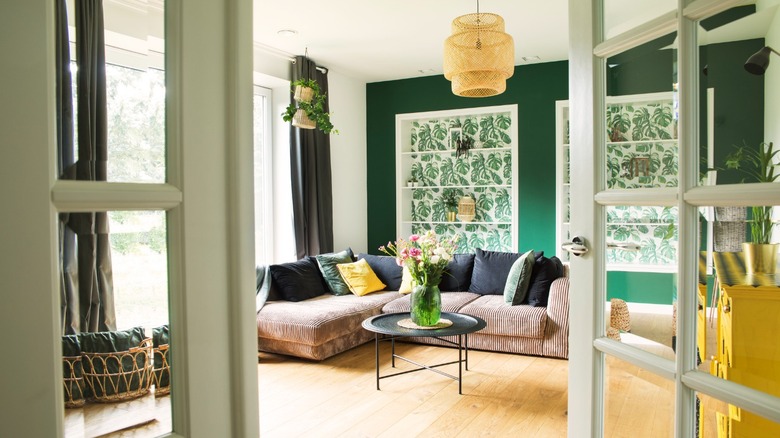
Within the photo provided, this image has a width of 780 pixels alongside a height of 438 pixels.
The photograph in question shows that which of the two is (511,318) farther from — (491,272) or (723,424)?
(723,424)

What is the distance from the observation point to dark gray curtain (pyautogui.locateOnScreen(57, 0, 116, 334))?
69 centimetres

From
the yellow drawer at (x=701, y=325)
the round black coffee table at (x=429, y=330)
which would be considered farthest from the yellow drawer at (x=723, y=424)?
the round black coffee table at (x=429, y=330)

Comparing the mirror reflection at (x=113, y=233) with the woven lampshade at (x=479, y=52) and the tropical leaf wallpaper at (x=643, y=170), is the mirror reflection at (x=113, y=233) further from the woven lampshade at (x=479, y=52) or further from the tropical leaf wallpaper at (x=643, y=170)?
the woven lampshade at (x=479, y=52)

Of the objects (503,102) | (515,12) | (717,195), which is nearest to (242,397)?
(717,195)

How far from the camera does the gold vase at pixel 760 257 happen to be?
0.95 metres

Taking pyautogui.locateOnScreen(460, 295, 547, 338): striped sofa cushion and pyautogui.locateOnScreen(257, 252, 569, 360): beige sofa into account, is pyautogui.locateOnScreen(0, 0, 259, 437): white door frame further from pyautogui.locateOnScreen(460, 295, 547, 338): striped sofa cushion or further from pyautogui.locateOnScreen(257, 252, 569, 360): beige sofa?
pyautogui.locateOnScreen(460, 295, 547, 338): striped sofa cushion

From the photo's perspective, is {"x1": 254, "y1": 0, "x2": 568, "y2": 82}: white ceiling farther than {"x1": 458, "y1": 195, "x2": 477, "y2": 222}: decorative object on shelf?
No

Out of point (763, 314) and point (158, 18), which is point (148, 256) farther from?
point (763, 314)

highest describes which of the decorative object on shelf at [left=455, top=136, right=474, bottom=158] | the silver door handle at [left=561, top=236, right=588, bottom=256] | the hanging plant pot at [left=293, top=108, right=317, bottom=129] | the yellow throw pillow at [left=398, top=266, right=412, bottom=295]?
the hanging plant pot at [left=293, top=108, right=317, bottom=129]

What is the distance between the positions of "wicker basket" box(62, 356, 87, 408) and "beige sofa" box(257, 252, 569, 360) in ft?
12.0

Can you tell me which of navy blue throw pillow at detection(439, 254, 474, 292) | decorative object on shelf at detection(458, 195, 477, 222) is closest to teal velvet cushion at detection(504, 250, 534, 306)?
navy blue throw pillow at detection(439, 254, 474, 292)

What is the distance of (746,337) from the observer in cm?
98

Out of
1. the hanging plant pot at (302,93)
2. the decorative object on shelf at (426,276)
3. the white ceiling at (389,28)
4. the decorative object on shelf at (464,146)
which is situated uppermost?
the white ceiling at (389,28)

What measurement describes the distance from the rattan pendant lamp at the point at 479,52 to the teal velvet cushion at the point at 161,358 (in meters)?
3.70
